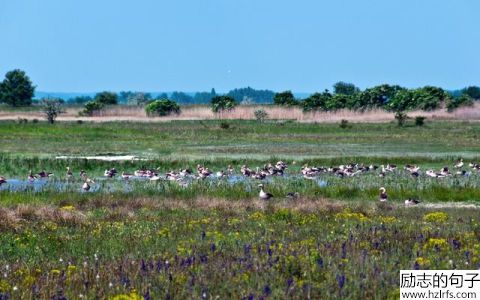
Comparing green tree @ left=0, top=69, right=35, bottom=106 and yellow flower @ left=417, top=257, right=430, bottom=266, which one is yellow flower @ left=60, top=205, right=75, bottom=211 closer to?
yellow flower @ left=417, top=257, right=430, bottom=266

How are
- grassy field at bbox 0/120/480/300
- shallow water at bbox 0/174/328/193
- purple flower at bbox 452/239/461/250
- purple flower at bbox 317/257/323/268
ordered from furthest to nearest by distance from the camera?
shallow water at bbox 0/174/328/193 < purple flower at bbox 452/239/461/250 < purple flower at bbox 317/257/323/268 < grassy field at bbox 0/120/480/300

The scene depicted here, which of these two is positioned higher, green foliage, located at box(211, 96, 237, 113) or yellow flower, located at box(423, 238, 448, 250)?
yellow flower, located at box(423, 238, 448, 250)

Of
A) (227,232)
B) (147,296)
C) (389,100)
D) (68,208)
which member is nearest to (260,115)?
(389,100)

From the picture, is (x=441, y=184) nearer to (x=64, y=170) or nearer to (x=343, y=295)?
(x=64, y=170)

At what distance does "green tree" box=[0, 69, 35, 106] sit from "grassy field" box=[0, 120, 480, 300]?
92.4m

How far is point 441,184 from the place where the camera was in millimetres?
30125

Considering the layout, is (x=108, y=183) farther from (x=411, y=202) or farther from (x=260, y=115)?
(x=260, y=115)

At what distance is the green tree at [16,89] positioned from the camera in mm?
134625

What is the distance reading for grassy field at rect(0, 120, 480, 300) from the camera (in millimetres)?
10391

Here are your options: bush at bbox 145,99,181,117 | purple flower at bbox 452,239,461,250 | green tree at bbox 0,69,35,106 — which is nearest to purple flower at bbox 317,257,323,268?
purple flower at bbox 452,239,461,250

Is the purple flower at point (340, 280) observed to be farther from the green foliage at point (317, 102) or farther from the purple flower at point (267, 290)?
the green foliage at point (317, 102)

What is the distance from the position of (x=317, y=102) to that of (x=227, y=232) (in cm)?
8714

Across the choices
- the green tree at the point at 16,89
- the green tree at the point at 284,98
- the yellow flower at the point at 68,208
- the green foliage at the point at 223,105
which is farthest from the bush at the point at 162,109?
the yellow flower at the point at 68,208

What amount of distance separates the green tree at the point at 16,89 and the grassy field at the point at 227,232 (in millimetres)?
92360
